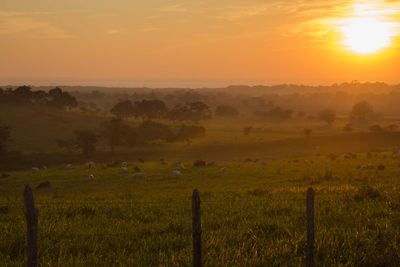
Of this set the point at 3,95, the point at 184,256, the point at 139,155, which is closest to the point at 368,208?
the point at 184,256

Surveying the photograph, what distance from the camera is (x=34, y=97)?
397 ft

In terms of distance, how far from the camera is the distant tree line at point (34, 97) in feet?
375

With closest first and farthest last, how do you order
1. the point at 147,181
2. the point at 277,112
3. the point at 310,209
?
the point at 310,209, the point at 147,181, the point at 277,112

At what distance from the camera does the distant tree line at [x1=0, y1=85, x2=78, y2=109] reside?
114312 millimetres

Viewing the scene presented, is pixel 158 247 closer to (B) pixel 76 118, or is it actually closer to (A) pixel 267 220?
(A) pixel 267 220

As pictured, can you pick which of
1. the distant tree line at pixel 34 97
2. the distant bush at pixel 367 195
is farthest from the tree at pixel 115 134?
the distant bush at pixel 367 195

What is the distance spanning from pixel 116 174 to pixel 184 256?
2685 cm

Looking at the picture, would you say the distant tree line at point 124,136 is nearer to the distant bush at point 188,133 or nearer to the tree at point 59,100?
the distant bush at point 188,133

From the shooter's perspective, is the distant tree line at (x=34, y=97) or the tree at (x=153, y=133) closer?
the tree at (x=153, y=133)

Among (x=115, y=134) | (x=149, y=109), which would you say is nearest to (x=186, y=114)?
(x=149, y=109)

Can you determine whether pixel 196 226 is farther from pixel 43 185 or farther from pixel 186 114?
pixel 186 114

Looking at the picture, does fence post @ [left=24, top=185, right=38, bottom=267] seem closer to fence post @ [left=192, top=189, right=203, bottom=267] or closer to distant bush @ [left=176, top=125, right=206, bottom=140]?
fence post @ [left=192, top=189, right=203, bottom=267]

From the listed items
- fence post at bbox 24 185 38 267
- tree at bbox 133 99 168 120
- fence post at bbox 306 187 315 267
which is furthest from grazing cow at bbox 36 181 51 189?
tree at bbox 133 99 168 120

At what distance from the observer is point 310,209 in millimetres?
5277
